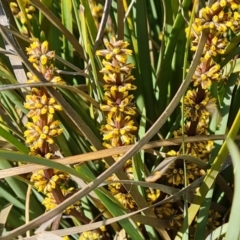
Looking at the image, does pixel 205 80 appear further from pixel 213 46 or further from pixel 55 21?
pixel 55 21

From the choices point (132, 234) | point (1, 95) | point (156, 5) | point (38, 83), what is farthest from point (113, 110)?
point (156, 5)

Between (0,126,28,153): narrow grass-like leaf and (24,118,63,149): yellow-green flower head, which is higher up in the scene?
(24,118,63,149): yellow-green flower head

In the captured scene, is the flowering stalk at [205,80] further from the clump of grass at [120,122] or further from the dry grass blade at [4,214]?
the dry grass blade at [4,214]

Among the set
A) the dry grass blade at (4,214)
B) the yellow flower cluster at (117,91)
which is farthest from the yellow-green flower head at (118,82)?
the dry grass blade at (4,214)

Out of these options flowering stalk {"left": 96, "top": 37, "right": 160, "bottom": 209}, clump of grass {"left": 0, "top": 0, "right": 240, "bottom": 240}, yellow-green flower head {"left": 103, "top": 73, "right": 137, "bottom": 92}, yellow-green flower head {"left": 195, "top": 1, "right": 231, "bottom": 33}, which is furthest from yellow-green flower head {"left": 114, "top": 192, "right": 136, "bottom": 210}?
yellow-green flower head {"left": 195, "top": 1, "right": 231, "bottom": 33}

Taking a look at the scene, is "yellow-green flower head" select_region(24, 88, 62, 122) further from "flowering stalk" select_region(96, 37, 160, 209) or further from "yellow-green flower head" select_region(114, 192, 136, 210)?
"yellow-green flower head" select_region(114, 192, 136, 210)

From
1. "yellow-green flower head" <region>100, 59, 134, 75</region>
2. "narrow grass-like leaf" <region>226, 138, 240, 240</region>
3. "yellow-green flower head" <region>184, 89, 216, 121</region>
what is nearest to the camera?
"narrow grass-like leaf" <region>226, 138, 240, 240</region>
